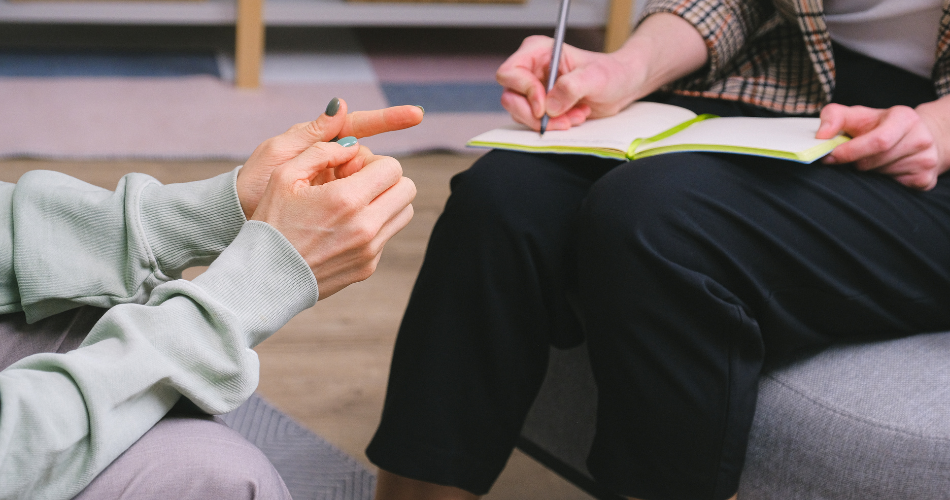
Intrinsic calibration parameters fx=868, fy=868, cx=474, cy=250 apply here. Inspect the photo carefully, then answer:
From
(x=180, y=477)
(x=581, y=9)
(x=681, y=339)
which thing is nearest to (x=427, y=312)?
(x=681, y=339)

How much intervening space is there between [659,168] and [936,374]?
0.93 feet

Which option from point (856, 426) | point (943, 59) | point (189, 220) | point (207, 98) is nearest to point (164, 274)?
point (189, 220)

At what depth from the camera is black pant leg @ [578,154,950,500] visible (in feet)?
2.37

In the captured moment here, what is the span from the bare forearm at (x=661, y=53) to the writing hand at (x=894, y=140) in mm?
221

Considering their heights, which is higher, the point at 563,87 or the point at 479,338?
the point at 563,87

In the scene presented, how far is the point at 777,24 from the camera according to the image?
3.25 ft

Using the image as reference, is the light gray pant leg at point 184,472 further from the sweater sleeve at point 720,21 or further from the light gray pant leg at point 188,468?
the sweater sleeve at point 720,21

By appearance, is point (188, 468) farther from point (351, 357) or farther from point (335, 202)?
point (351, 357)

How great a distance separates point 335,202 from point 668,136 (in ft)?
1.40

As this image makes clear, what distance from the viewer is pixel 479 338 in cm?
81

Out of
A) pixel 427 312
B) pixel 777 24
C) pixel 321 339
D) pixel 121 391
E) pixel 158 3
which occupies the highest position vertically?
pixel 777 24

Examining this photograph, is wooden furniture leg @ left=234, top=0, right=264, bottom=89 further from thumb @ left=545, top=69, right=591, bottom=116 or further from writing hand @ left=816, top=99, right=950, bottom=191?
writing hand @ left=816, top=99, right=950, bottom=191

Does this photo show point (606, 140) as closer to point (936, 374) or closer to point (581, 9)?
point (936, 374)

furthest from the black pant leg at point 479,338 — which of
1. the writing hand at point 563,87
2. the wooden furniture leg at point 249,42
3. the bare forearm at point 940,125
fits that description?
the wooden furniture leg at point 249,42
